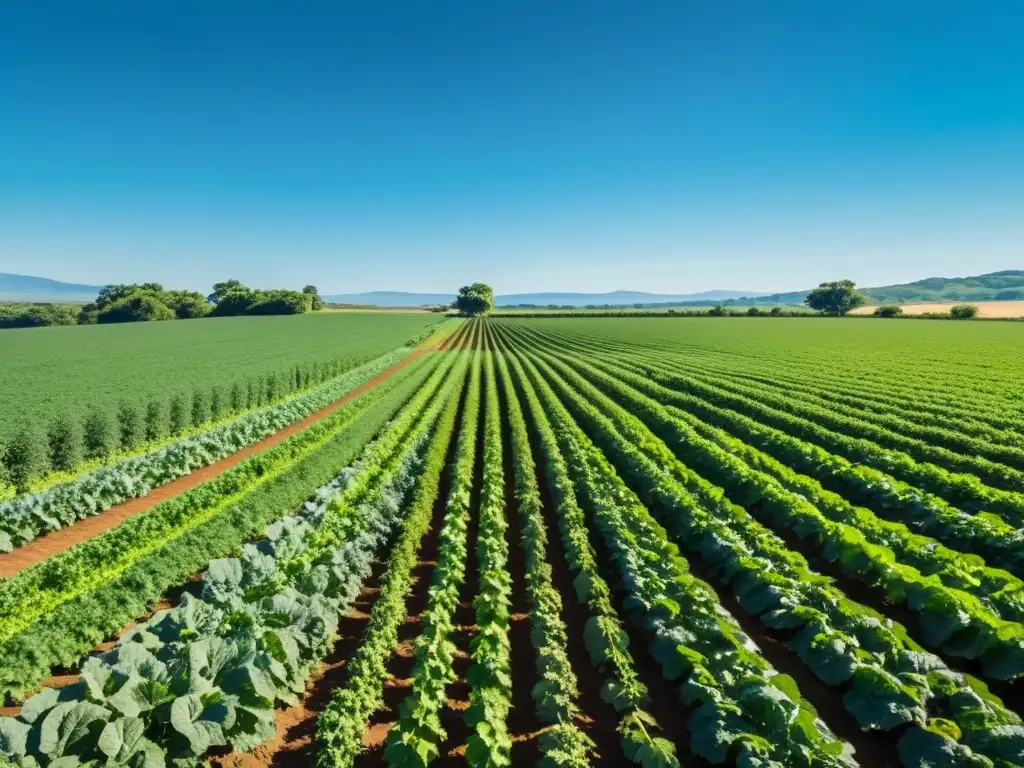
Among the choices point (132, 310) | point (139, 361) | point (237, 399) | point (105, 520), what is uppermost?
point (132, 310)

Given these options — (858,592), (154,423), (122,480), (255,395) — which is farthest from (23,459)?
(858,592)

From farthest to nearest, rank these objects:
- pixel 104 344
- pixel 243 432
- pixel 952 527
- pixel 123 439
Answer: pixel 104 344
pixel 243 432
pixel 123 439
pixel 952 527

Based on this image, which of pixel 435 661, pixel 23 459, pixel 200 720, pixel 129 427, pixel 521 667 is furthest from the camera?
pixel 129 427

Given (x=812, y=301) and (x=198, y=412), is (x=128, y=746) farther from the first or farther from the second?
(x=812, y=301)

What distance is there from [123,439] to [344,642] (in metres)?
18.0

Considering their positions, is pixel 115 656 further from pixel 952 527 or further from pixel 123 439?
pixel 123 439

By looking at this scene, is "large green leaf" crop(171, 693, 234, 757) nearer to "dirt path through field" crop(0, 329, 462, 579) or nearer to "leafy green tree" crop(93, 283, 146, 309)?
"dirt path through field" crop(0, 329, 462, 579)

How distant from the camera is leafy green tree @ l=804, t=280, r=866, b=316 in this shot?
136 metres

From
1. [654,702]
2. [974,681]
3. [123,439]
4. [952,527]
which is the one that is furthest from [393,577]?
[123,439]

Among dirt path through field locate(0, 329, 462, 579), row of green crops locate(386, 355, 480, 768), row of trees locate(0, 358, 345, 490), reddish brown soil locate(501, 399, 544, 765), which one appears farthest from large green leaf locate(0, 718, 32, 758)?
row of trees locate(0, 358, 345, 490)

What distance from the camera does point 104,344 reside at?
49.5m

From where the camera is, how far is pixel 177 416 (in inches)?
912

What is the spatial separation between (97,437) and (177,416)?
4.18m

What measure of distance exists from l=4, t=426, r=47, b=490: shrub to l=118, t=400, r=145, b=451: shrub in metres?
4.18
